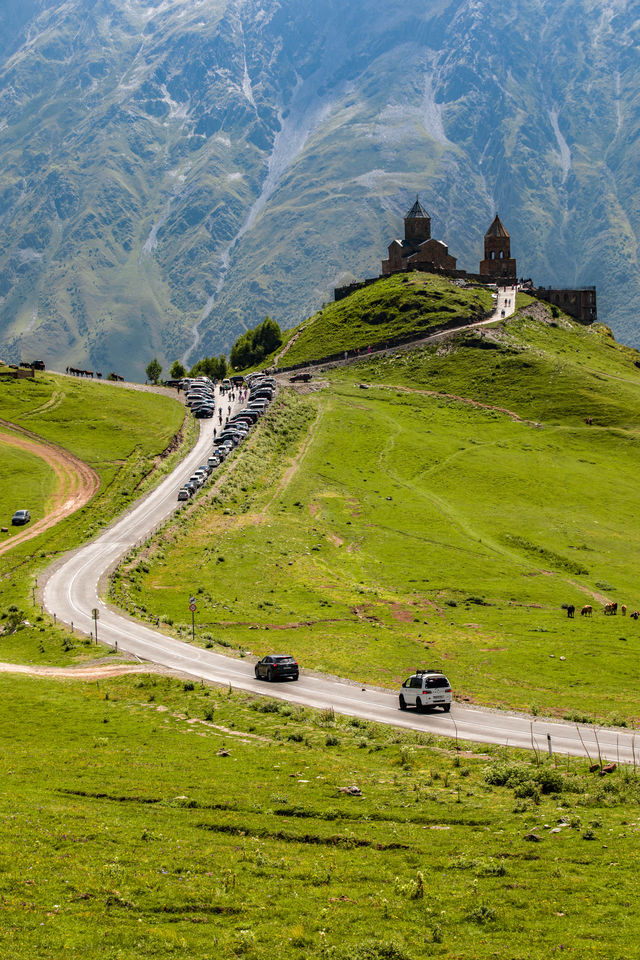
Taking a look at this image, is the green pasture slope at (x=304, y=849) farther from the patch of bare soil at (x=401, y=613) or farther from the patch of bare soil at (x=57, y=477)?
the patch of bare soil at (x=57, y=477)

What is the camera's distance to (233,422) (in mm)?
132750

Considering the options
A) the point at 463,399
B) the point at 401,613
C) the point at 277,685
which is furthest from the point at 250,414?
the point at 277,685

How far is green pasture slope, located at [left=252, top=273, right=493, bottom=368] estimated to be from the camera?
168750mm

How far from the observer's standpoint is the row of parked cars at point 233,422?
106m

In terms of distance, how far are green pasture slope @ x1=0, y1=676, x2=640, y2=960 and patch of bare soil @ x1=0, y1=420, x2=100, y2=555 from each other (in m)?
57.4

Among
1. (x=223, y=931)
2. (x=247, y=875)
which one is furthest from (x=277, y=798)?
(x=223, y=931)

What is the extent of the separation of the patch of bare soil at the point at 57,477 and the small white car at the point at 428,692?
170ft

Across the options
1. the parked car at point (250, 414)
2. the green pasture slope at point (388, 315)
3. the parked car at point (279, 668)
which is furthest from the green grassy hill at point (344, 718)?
the green pasture slope at point (388, 315)

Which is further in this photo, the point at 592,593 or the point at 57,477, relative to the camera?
the point at 57,477

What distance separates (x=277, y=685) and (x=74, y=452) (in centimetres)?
8032

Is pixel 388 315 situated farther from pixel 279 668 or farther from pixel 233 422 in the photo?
pixel 279 668

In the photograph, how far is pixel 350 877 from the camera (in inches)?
870

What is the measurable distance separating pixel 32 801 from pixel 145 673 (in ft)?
68.7

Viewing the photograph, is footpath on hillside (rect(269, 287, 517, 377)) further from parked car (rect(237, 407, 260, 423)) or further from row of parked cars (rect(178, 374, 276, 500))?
parked car (rect(237, 407, 260, 423))
